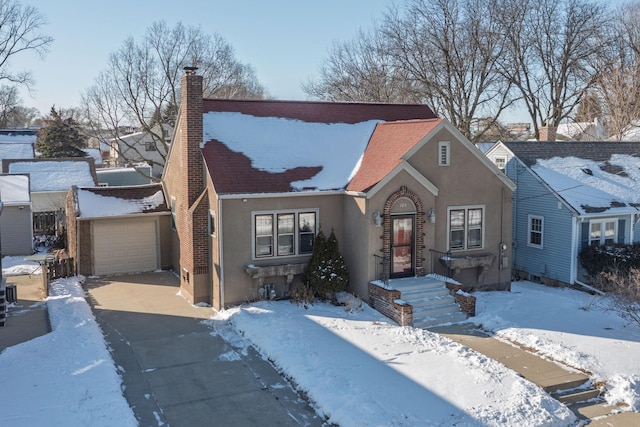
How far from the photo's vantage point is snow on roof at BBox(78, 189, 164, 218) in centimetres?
2069

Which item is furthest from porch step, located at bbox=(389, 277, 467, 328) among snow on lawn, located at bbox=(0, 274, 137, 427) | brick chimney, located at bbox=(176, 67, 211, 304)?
snow on lawn, located at bbox=(0, 274, 137, 427)

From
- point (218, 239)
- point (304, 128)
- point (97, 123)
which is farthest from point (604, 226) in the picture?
point (97, 123)

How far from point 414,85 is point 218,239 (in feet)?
78.5

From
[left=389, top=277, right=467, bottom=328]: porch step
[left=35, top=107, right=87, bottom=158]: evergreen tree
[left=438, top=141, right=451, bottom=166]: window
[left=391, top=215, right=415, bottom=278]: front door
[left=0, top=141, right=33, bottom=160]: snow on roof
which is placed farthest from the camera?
[left=35, top=107, right=87, bottom=158]: evergreen tree

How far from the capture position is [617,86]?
36.3 meters

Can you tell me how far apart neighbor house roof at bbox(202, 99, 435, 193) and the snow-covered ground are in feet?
12.2

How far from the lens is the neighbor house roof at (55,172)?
30484 millimetres

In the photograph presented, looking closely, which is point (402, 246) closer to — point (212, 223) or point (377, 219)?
point (377, 219)

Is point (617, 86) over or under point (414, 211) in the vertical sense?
over

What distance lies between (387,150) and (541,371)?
8.09m

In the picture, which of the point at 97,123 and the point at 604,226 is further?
the point at 97,123

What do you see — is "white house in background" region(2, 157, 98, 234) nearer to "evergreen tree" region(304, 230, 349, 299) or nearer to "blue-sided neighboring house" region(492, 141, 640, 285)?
"evergreen tree" region(304, 230, 349, 299)

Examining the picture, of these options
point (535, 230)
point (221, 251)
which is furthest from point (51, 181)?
point (535, 230)

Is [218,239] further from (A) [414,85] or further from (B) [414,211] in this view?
(A) [414,85]
